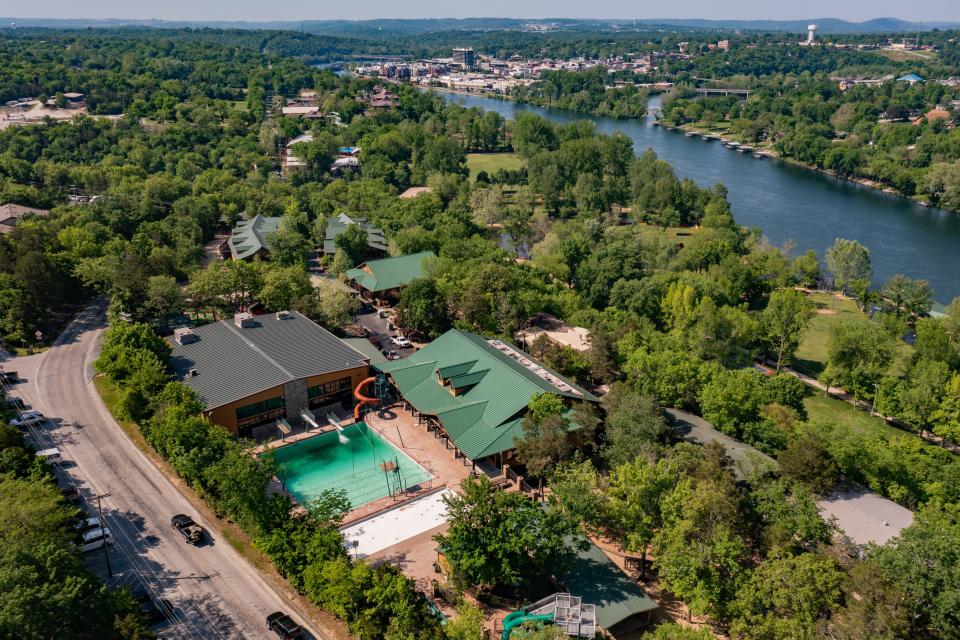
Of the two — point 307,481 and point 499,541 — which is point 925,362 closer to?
point 499,541

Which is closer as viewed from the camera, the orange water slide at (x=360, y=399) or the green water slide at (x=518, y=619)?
the green water slide at (x=518, y=619)

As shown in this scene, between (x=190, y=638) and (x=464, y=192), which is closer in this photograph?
(x=190, y=638)

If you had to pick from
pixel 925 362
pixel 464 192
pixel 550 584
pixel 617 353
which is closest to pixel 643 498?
pixel 550 584

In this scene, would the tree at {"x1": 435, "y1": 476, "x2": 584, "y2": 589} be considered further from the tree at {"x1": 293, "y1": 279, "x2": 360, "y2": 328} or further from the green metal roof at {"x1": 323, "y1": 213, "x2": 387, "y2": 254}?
the green metal roof at {"x1": 323, "y1": 213, "x2": 387, "y2": 254}

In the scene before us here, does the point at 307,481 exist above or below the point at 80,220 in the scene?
below

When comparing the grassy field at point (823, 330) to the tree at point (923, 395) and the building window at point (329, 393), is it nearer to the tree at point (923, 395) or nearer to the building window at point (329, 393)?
the tree at point (923, 395)

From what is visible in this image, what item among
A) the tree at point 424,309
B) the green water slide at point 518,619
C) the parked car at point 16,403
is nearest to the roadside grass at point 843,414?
the green water slide at point 518,619
